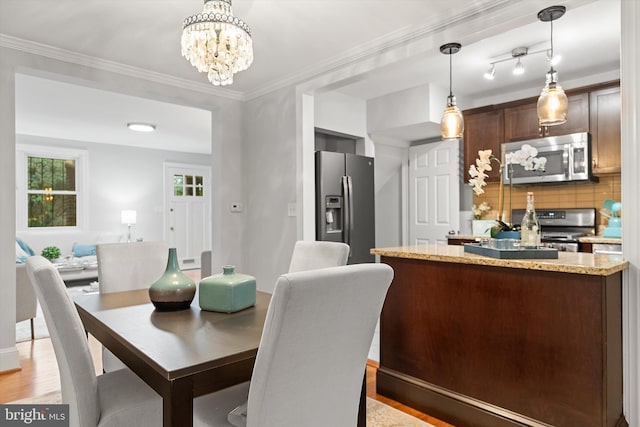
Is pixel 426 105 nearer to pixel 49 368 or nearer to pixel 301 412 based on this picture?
pixel 301 412

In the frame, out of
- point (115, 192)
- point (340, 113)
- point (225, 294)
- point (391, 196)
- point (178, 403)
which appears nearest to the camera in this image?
point (178, 403)

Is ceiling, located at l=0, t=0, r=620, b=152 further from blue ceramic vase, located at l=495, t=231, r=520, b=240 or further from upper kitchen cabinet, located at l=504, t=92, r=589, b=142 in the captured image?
blue ceramic vase, located at l=495, t=231, r=520, b=240

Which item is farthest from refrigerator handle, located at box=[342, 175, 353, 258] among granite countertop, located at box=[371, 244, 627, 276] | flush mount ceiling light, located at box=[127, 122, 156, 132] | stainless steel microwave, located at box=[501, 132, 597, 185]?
flush mount ceiling light, located at box=[127, 122, 156, 132]

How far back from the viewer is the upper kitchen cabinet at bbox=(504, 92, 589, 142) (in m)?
3.78

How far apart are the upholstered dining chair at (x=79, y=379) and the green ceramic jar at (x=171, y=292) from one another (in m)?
0.33

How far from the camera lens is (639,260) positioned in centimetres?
178

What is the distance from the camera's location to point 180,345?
126cm

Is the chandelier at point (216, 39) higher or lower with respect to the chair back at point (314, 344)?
higher

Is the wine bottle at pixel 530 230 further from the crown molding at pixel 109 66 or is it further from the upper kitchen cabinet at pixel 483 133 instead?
the crown molding at pixel 109 66

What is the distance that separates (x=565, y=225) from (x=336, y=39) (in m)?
2.94

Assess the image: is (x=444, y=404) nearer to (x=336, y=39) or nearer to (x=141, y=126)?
(x=336, y=39)

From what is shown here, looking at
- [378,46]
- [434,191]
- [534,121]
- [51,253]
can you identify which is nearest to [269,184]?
[378,46]

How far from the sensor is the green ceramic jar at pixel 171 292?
1682mm

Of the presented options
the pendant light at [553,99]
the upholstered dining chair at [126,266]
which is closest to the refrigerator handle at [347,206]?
the upholstered dining chair at [126,266]
